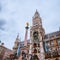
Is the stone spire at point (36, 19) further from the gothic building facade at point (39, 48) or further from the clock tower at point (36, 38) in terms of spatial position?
the gothic building facade at point (39, 48)

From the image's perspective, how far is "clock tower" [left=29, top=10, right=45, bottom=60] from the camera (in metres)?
44.0

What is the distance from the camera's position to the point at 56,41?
4503 centimetres

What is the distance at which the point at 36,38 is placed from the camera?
164 feet

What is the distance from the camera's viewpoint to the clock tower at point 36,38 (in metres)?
44.0

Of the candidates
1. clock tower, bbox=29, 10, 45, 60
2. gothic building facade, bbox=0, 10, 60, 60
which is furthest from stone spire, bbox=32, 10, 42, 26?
gothic building facade, bbox=0, 10, 60, 60

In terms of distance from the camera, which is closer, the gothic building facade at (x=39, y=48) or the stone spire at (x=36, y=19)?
the gothic building facade at (x=39, y=48)

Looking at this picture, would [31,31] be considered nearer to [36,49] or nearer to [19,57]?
[36,49]

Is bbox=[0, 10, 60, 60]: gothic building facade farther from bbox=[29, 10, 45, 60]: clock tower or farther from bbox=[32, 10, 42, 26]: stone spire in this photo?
bbox=[32, 10, 42, 26]: stone spire

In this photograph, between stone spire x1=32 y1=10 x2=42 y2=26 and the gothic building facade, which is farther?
stone spire x1=32 y1=10 x2=42 y2=26

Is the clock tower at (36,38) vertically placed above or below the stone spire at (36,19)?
below

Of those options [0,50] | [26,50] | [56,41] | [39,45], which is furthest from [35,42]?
[0,50]

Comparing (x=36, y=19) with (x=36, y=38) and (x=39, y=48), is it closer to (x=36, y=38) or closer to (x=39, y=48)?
(x=36, y=38)

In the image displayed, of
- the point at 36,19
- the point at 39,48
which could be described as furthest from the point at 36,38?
the point at 36,19

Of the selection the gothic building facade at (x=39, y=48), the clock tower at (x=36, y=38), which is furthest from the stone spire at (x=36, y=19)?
the gothic building facade at (x=39, y=48)
